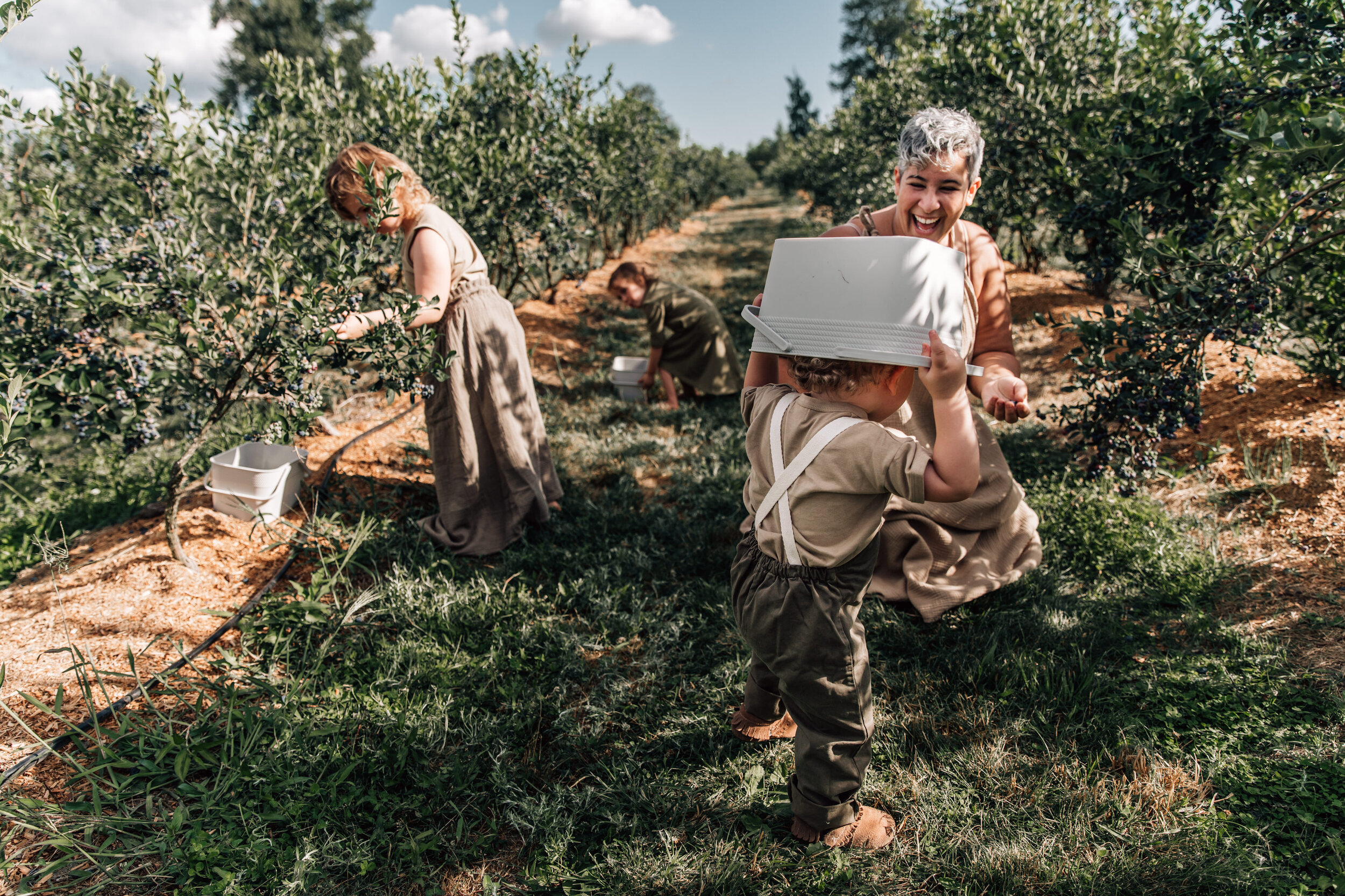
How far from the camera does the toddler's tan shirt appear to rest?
134cm

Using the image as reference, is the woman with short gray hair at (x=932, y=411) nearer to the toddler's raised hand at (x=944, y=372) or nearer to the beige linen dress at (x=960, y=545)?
Answer: the beige linen dress at (x=960, y=545)

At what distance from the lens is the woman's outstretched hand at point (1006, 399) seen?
59.6 inches

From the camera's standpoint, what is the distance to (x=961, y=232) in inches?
87.7

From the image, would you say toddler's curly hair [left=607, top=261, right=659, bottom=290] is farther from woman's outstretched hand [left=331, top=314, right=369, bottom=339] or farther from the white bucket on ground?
woman's outstretched hand [left=331, top=314, right=369, bottom=339]

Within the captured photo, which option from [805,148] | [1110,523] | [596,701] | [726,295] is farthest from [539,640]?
[805,148]

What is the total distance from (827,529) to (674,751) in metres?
1.14

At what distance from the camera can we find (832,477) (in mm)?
1425

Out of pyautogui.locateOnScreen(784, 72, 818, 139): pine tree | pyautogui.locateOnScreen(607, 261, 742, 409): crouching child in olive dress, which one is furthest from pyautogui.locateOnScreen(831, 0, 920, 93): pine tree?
pyautogui.locateOnScreen(607, 261, 742, 409): crouching child in olive dress

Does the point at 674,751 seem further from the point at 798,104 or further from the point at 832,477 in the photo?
the point at 798,104

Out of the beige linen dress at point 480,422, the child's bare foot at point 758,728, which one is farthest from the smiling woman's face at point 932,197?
the beige linen dress at point 480,422

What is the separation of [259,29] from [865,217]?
39.6 m

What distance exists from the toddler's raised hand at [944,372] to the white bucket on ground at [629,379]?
13.6 ft

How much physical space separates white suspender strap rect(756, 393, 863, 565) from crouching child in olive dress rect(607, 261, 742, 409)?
3621mm

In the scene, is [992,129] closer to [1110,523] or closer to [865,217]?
[1110,523]
